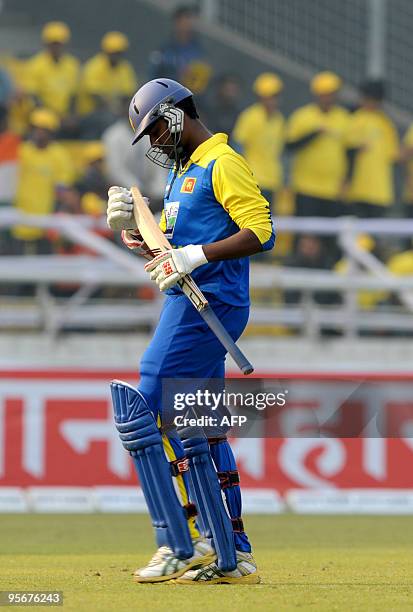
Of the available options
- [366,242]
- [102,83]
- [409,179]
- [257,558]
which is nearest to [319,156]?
[366,242]

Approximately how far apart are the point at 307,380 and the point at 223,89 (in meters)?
4.22

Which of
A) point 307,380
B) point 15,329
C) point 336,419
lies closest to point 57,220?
point 15,329

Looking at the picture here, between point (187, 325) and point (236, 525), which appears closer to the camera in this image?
point (187, 325)

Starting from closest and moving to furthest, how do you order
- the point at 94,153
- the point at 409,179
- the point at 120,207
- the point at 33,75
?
the point at 120,207 → the point at 94,153 → the point at 409,179 → the point at 33,75

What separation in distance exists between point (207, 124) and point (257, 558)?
23.9ft

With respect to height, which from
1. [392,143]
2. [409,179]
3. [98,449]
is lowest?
[98,449]

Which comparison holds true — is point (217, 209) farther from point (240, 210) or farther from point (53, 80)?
point (53, 80)

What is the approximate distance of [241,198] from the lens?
5934 millimetres

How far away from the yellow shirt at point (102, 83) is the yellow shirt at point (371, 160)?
243cm

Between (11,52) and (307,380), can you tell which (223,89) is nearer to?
(11,52)

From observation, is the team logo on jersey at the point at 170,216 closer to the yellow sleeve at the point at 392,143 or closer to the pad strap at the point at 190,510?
the pad strap at the point at 190,510

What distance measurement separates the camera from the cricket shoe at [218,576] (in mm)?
6145

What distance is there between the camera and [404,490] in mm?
11477

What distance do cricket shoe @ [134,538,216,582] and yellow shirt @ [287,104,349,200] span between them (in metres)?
8.34
